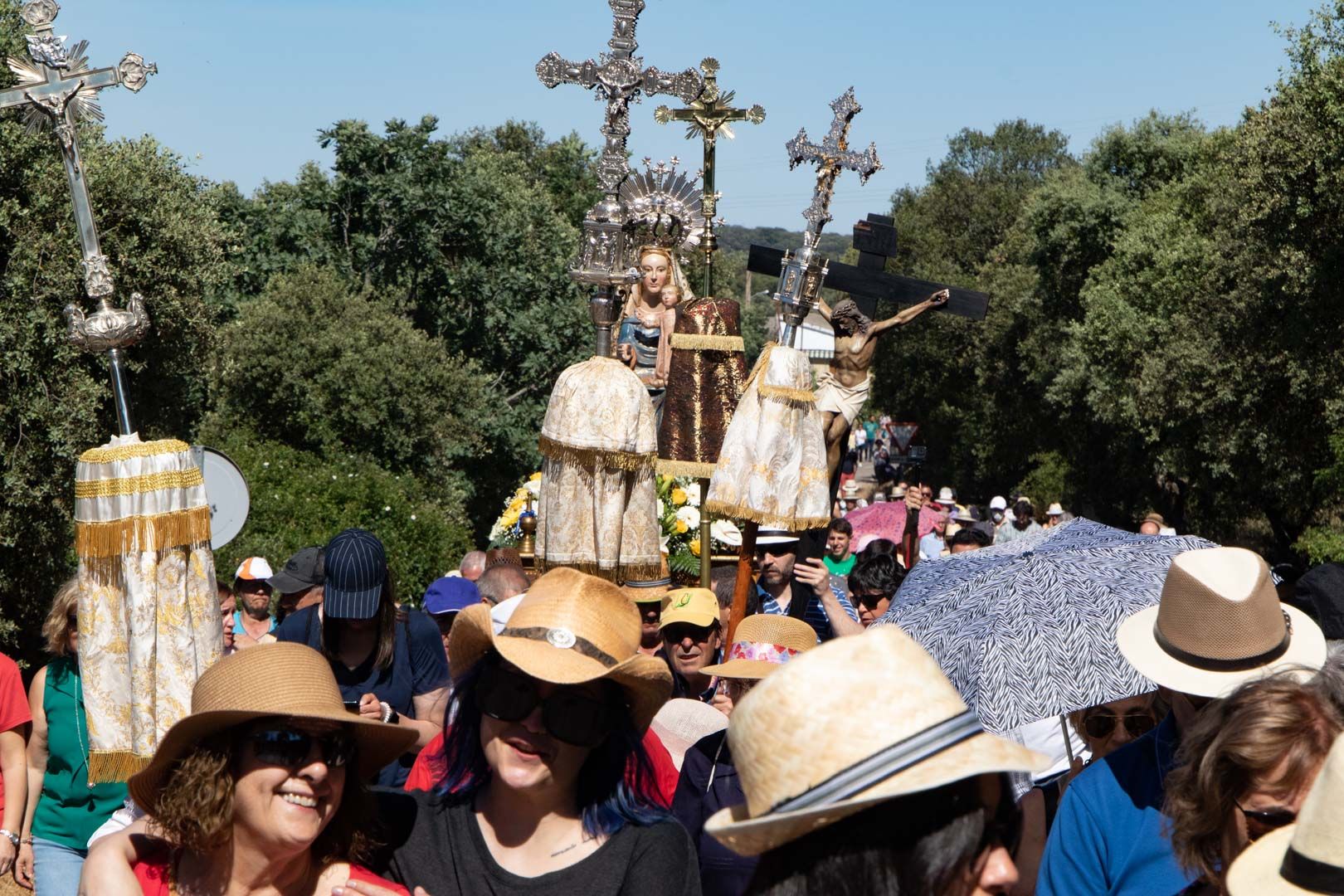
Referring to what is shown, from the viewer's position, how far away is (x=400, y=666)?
5.29 m

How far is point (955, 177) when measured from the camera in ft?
190

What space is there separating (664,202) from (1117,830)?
19.3 feet

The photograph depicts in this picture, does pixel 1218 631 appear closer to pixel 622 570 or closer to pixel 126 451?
pixel 126 451

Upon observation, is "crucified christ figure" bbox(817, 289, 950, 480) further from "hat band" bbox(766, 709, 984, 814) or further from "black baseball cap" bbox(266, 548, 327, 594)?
"hat band" bbox(766, 709, 984, 814)

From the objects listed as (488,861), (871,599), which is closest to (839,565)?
(871,599)

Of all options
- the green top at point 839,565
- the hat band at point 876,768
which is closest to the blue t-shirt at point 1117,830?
the hat band at point 876,768

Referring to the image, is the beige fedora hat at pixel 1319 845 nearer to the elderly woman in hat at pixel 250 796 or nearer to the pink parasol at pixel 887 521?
the elderly woman in hat at pixel 250 796

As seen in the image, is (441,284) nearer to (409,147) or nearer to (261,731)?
(409,147)

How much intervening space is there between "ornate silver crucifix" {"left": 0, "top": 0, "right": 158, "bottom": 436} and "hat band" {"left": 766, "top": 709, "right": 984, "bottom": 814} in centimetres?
369

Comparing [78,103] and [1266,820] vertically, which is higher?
[78,103]

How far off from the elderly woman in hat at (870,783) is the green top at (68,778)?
3.58 metres

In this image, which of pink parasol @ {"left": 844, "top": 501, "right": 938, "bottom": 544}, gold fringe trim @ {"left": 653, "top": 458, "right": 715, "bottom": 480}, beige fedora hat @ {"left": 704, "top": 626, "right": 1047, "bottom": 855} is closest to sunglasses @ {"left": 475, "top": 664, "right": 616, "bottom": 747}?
beige fedora hat @ {"left": 704, "top": 626, "right": 1047, "bottom": 855}

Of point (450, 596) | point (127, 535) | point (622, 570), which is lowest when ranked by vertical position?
point (450, 596)

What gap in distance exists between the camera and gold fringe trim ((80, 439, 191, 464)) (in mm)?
4984
